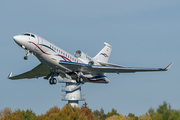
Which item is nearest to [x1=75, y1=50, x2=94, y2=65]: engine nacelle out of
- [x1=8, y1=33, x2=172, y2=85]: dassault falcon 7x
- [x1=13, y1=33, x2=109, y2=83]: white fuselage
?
[x1=8, y1=33, x2=172, y2=85]: dassault falcon 7x

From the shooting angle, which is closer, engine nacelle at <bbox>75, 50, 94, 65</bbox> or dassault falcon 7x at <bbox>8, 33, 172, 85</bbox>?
dassault falcon 7x at <bbox>8, 33, 172, 85</bbox>

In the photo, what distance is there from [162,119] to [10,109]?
1634 inches

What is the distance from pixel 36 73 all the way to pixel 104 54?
11.1 m

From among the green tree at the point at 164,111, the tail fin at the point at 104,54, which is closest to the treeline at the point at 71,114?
the green tree at the point at 164,111

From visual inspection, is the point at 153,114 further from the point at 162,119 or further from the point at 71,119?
the point at 71,119

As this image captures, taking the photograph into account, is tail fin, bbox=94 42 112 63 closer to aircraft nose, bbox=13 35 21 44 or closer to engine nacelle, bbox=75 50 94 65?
engine nacelle, bbox=75 50 94 65

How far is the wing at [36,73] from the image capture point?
45.2 meters

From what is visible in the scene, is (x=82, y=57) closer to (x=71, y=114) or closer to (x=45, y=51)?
(x=45, y=51)

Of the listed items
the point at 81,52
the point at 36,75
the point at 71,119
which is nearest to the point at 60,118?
the point at 71,119

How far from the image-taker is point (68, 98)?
9688 cm

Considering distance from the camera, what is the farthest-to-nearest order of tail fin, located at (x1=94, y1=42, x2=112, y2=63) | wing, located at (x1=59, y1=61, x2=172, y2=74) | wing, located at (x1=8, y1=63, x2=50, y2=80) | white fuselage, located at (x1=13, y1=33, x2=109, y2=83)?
tail fin, located at (x1=94, y1=42, x2=112, y2=63), wing, located at (x1=8, y1=63, x2=50, y2=80), wing, located at (x1=59, y1=61, x2=172, y2=74), white fuselage, located at (x1=13, y1=33, x2=109, y2=83)

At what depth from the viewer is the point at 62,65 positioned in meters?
41.5

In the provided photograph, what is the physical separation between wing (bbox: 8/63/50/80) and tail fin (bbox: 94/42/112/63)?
8493 mm

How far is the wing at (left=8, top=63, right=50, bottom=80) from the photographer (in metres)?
45.2
